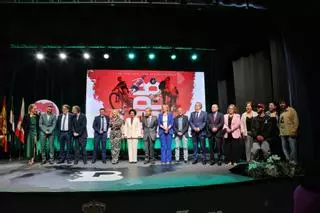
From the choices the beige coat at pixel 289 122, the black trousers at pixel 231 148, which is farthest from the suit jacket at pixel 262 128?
the black trousers at pixel 231 148

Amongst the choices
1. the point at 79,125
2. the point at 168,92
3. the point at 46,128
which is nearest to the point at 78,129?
the point at 79,125

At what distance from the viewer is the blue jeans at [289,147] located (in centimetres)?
686

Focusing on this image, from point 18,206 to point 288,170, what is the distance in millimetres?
4422

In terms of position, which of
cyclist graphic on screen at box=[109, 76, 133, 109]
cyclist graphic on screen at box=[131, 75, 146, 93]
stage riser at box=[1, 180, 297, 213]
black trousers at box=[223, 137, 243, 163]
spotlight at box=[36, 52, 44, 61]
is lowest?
stage riser at box=[1, 180, 297, 213]

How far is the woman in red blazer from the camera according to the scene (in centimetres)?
758

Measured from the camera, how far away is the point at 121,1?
7.45m

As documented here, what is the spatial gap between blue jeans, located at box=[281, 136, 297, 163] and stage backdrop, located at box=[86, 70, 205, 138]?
4495 millimetres

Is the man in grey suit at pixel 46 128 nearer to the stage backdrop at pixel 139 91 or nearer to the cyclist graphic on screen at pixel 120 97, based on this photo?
the stage backdrop at pixel 139 91

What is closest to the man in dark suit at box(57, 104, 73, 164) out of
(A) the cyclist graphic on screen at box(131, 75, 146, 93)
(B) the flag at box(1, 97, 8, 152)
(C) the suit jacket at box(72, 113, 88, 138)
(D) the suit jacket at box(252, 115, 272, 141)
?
(C) the suit jacket at box(72, 113, 88, 138)

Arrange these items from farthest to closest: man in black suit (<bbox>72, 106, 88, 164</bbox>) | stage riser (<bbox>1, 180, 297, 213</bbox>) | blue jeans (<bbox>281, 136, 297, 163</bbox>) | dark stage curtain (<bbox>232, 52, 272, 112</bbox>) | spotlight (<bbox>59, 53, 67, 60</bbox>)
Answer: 1. spotlight (<bbox>59, 53, 67, 60</bbox>)
2. dark stage curtain (<bbox>232, 52, 272, 112</bbox>)
3. man in black suit (<bbox>72, 106, 88, 164</bbox>)
4. blue jeans (<bbox>281, 136, 297, 163</bbox>)
5. stage riser (<bbox>1, 180, 297, 213</bbox>)

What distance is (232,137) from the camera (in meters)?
7.63

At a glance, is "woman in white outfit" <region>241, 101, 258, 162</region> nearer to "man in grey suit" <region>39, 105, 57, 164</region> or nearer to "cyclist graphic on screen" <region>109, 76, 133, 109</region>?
"cyclist graphic on screen" <region>109, 76, 133, 109</region>

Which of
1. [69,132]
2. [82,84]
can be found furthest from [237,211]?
[82,84]

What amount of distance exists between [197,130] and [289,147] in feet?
7.33
